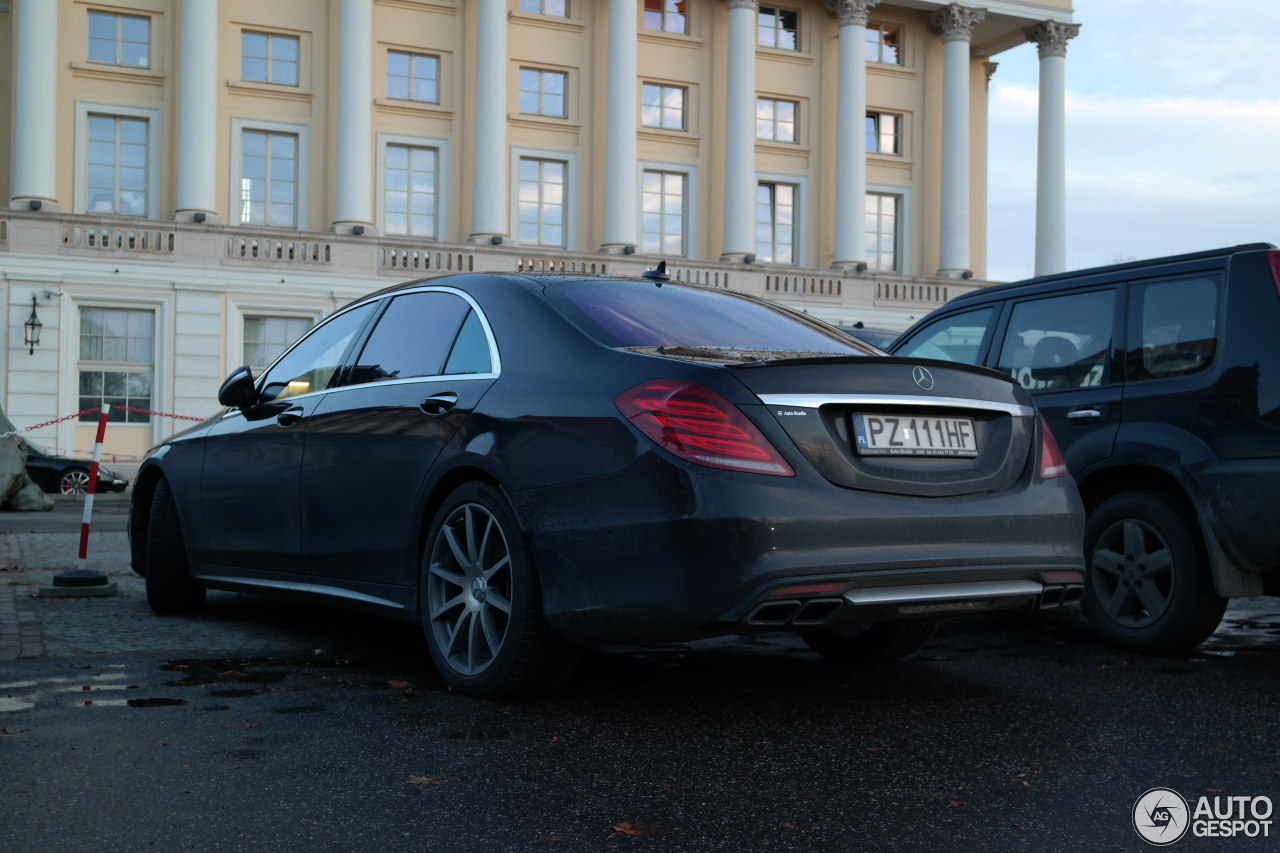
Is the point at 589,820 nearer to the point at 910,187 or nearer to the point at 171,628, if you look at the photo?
the point at 171,628

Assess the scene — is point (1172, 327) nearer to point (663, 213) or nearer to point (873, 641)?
point (873, 641)

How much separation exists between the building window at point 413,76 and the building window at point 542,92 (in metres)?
2.48

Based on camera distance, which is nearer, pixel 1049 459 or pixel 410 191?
pixel 1049 459

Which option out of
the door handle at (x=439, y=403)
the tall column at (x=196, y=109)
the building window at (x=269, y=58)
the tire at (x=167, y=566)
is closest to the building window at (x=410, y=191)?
the building window at (x=269, y=58)

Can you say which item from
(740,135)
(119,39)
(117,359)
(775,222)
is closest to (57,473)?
(117,359)

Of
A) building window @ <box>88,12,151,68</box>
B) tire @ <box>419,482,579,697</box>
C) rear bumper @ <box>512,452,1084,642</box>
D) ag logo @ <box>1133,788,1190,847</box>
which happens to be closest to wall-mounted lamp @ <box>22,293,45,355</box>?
building window @ <box>88,12,151,68</box>

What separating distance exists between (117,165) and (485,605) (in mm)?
33694

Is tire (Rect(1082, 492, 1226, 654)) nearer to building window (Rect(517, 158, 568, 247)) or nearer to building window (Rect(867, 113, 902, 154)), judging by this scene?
building window (Rect(517, 158, 568, 247))

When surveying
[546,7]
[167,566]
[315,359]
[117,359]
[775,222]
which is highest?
[546,7]

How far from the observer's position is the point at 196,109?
3381cm

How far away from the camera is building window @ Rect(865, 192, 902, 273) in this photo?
43.7 metres

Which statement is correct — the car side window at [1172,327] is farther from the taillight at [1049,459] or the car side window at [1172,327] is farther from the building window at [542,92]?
the building window at [542,92]

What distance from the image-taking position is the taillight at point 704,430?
4.12 metres

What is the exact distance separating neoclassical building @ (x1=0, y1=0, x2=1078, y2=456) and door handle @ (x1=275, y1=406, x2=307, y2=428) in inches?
1075
